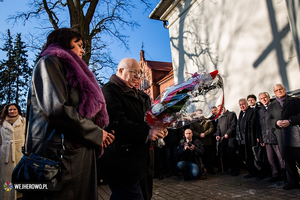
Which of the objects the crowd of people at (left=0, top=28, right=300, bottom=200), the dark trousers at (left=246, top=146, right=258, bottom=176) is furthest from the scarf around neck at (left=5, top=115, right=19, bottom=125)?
the dark trousers at (left=246, top=146, right=258, bottom=176)

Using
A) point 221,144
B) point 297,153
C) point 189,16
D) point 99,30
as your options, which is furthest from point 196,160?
point 99,30

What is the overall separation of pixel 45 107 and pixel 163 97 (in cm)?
112

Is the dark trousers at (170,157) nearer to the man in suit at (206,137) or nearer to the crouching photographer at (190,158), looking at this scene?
the crouching photographer at (190,158)

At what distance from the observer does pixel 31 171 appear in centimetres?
138

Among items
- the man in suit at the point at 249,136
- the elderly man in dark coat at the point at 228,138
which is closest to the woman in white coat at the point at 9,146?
the elderly man in dark coat at the point at 228,138

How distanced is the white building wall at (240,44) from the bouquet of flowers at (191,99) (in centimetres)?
367

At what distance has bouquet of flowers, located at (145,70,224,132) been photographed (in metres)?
2.11

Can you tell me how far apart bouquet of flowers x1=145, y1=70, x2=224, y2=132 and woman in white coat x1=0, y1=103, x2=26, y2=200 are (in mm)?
4200

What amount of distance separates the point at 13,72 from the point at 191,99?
38.1 metres

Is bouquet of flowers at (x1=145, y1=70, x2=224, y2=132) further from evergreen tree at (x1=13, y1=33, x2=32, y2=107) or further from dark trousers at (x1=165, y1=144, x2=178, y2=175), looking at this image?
evergreen tree at (x1=13, y1=33, x2=32, y2=107)

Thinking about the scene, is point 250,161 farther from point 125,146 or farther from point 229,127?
point 125,146

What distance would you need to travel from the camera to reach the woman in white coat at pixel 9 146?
4785mm

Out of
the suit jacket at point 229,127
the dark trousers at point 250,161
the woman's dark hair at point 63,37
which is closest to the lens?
the woman's dark hair at point 63,37

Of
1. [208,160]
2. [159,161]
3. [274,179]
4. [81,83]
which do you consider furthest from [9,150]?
[274,179]
